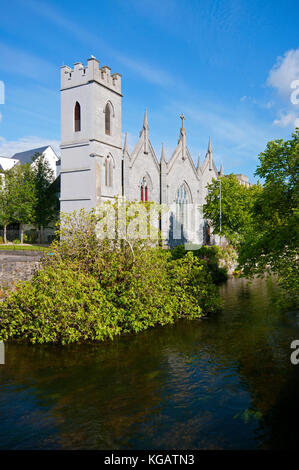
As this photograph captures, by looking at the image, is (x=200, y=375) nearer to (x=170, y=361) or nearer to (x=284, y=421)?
(x=170, y=361)

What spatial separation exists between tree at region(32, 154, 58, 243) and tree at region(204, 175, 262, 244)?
21728mm

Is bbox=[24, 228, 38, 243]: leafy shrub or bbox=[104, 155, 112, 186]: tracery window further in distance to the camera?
bbox=[24, 228, 38, 243]: leafy shrub

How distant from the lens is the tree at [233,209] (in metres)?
47.4

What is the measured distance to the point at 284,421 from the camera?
10289mm

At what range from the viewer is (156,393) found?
12.2 meters

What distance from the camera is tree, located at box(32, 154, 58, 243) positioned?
4634 centimetres

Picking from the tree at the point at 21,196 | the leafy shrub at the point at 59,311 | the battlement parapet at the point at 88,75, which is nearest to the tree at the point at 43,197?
the tree at the point at 21,196

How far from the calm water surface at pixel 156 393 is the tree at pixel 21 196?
99.7 feet

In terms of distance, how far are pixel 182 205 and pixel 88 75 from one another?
24.1 m

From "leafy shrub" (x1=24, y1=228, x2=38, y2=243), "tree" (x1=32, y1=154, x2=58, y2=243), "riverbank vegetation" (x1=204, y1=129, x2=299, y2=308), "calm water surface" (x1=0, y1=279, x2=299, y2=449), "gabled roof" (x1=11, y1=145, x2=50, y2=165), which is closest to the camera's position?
"calm water surface" (x1=0, y1=279, x2=299, y2=449)

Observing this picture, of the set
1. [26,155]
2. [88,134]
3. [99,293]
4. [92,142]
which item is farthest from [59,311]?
[26,155]

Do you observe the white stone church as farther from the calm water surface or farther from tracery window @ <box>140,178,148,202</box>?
the calm water surface

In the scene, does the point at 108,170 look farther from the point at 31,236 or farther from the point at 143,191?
the point at 31,236

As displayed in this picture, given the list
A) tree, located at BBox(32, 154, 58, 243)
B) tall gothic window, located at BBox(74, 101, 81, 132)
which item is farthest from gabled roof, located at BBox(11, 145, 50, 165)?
tall gothic window, located at BBox(74, 101, 81, 132)
